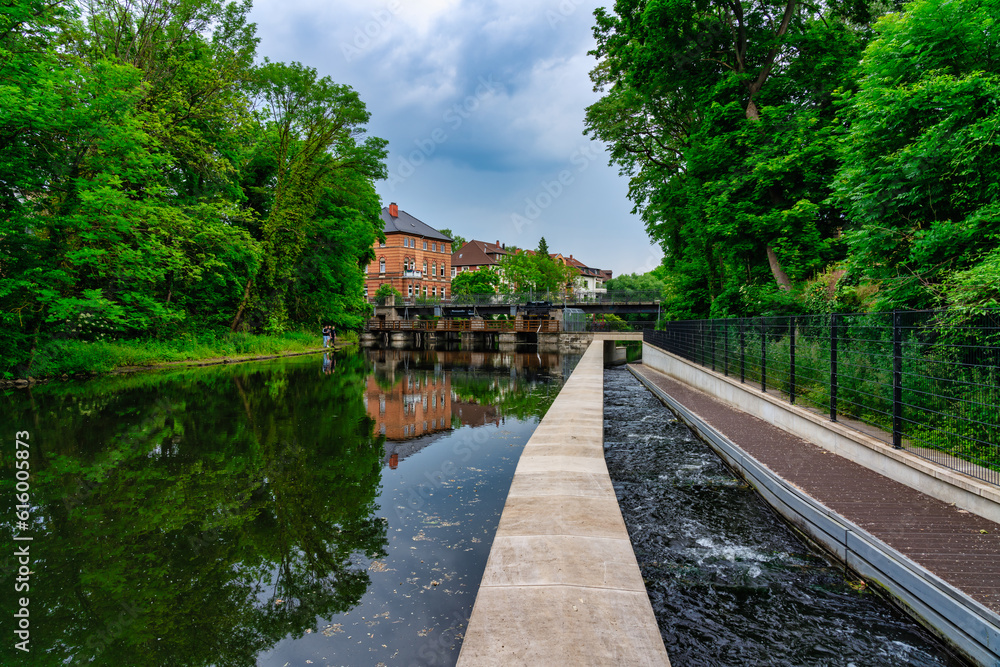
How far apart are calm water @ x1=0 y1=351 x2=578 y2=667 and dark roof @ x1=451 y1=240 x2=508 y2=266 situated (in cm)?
9264

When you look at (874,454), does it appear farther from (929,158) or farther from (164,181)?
(164,181)

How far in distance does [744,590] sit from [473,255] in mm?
102260

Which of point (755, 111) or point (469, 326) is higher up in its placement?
point (755, 111)

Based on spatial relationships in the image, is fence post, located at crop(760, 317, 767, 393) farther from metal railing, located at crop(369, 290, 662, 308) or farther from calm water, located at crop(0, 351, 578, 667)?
metal railing, located at crop(369, 290, 662, 308)

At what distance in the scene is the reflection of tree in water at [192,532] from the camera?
3492 mm

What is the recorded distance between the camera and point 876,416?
24.2 ft

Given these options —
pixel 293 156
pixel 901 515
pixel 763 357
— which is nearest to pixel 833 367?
pixel 763 357

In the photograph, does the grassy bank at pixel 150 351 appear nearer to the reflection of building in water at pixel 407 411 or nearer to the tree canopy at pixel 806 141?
the reflection of building in water at pixel 407 411

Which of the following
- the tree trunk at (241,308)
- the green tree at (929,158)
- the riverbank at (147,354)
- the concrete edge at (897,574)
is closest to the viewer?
the concrete edge at (897,574)

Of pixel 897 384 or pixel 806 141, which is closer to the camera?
pixel 897 384

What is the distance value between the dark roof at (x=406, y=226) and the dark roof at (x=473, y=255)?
67.5 feet

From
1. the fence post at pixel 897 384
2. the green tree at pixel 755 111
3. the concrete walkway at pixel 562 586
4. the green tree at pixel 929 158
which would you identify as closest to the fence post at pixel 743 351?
the green tree at pixel 929 158

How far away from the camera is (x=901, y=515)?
477cm

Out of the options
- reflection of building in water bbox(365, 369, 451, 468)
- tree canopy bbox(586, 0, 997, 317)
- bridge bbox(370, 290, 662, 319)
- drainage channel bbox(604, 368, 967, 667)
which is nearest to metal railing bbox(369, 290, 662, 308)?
bridge bbox(370, 290, 662, 319)
